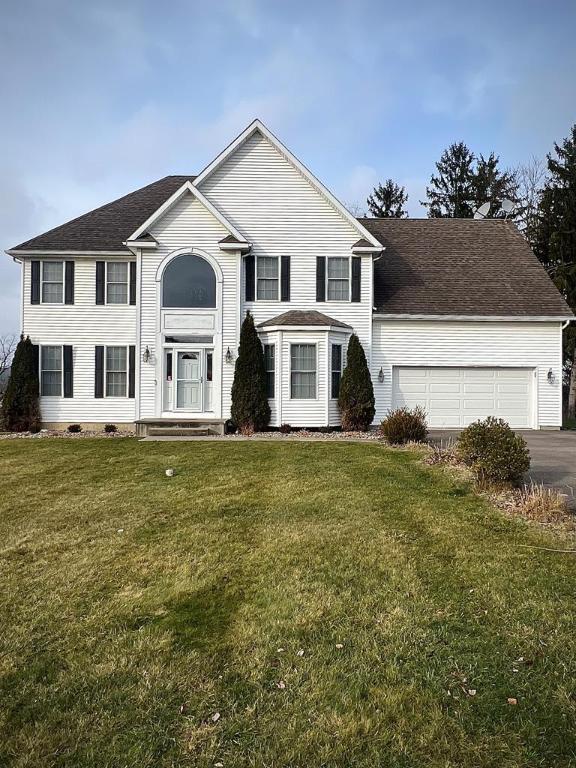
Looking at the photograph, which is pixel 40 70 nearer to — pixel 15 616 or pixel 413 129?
pixel 413 129

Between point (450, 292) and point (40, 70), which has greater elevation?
point (40, 70)

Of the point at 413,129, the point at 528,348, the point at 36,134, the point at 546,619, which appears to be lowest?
the point at 546,619

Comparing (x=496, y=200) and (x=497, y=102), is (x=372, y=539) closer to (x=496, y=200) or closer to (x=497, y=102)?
(x=497, y=102)

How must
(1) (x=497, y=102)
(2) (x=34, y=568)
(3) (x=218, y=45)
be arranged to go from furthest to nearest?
(1) (x=497, y=102) → (3) (x=218, y=45) → (2) (x=34, y=568)

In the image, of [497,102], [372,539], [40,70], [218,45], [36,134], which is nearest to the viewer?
[372,539]

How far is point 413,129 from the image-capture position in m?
16.8

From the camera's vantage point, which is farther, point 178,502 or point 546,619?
point 178,502

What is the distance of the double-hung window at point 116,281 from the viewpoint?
16422mm

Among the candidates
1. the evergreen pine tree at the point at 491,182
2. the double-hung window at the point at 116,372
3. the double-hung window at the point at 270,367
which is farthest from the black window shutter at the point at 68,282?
the evergreen pine tree at the point at 491,182

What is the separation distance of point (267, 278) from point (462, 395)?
25.9ft

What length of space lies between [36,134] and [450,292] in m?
14.7

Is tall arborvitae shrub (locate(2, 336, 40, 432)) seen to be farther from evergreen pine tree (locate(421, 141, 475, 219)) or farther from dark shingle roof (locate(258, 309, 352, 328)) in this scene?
evergreen pine tree (locate(421, 141, 475, 219))

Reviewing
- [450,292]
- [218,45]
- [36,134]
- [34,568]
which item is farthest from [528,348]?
[36,134]

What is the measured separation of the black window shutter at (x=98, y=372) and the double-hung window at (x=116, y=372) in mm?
162
